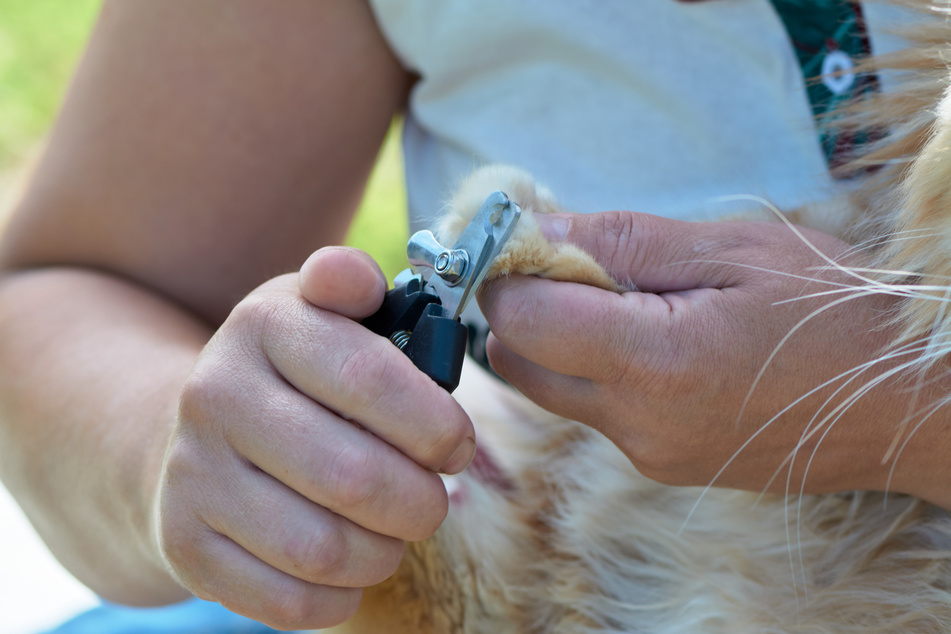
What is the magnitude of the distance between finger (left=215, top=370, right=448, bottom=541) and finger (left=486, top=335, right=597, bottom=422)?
0.11 meters

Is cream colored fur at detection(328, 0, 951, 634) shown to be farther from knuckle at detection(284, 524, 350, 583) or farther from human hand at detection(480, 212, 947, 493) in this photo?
knuckle at detection(284, 524, 350, 583)

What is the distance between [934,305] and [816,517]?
0.27 m

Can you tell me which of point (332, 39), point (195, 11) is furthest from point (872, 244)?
point (195, 11)

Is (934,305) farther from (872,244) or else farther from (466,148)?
(466,148)

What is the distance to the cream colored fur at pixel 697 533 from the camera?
574 mm

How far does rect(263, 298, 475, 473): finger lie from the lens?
519 millimetres

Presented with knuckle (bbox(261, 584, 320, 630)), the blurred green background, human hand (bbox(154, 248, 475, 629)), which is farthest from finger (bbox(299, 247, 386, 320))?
the blurred green background

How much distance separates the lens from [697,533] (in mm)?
742

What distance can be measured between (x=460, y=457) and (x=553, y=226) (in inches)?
7.6

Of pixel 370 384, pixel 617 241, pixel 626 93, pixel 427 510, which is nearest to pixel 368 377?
pixel 370 384

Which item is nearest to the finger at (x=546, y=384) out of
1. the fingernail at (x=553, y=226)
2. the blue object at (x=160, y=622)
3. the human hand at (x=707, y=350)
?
the human hand at (x=707, y=350)

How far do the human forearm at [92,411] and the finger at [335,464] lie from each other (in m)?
0.22

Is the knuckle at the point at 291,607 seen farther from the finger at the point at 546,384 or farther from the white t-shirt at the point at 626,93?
the white t-shirt at the point at 626,93

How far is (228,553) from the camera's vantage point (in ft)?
1.84
